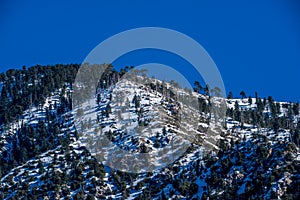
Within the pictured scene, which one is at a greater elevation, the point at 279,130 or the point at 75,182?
the point at 279,130

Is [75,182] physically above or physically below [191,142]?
below

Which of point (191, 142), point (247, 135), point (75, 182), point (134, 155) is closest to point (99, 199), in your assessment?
point (75, 182)

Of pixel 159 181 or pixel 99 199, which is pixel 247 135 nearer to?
pixel 159 181

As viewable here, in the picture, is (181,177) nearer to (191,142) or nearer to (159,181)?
(159,181)

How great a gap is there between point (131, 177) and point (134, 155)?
12.5m

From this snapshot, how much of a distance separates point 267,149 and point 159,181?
2777 centimetres

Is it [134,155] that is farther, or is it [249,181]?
[134,155]

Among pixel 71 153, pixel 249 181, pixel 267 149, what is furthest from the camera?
pixel 71 153

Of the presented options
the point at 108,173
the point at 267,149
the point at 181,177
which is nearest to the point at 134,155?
the point at 108,173

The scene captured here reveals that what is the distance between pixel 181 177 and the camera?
174 metres

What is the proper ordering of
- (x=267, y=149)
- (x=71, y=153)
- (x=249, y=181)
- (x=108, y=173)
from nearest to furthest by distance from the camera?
(x=249, y=181) → (x=267, y=149) → (x=108, y=173) → (x=71, y=153)

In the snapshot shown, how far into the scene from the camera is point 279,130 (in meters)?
197

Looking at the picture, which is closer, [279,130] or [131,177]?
[131,177]

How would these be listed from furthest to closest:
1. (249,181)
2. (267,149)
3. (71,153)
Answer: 1. (71,153)
2. (267,149)
3. (249,181)
